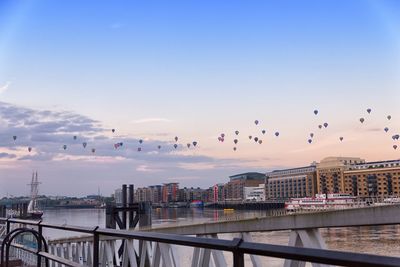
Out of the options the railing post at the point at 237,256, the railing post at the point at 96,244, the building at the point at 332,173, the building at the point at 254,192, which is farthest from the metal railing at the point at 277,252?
the building at the point at 254,192

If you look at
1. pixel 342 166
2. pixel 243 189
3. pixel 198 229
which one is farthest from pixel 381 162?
pixel 198 229

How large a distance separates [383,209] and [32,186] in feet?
379

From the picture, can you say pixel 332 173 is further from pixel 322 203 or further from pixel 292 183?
pixel 322 203

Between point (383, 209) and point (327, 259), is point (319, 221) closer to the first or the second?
point (383, 209)

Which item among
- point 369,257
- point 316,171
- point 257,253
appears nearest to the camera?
point 369,257

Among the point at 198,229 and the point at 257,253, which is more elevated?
the point at 257,253

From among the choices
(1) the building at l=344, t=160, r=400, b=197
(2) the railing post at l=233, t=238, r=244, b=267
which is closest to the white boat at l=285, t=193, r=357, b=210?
(2) the railing post at l=233, t=238, r=244, b=267

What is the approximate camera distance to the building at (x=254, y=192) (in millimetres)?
179750

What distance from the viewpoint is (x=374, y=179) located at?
468 ft

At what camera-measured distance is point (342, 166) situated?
155125 millimetres

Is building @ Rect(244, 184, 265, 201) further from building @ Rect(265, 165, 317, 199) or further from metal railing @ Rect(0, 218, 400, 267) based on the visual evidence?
metal railing @ Rect(0, 218, 400, 267)

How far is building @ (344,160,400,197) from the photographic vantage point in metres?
137

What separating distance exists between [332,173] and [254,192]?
135 feet

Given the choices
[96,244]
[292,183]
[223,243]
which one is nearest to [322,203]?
[96,244]
